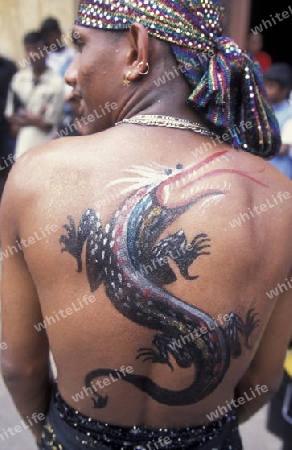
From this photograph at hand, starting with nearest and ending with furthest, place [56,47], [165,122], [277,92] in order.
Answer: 1. [165,122]
2. [277,92]
3. [56,47]

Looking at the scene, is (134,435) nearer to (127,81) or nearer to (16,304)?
(16,304)

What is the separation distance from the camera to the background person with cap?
3838 mm

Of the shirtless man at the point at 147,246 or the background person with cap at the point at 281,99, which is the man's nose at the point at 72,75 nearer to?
the shirtless man at the point at 147,246

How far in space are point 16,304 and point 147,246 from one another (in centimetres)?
41

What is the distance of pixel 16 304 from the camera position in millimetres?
1392

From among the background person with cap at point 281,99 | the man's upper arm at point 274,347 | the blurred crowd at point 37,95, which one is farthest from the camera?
the blurred crowd at point 37,95

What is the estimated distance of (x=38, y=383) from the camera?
60.5 inches

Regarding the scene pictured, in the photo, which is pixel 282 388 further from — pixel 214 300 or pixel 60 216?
pixel 60 216

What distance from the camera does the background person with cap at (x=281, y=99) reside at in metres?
3.84

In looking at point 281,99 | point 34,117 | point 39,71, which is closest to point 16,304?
point 281,99

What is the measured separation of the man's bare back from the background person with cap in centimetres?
259

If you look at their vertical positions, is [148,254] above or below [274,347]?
above

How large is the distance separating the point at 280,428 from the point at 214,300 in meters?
1.43

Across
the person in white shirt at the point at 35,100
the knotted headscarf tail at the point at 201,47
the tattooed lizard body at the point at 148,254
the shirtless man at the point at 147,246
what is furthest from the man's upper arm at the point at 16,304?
the person in white shirt at the point at 35,100
